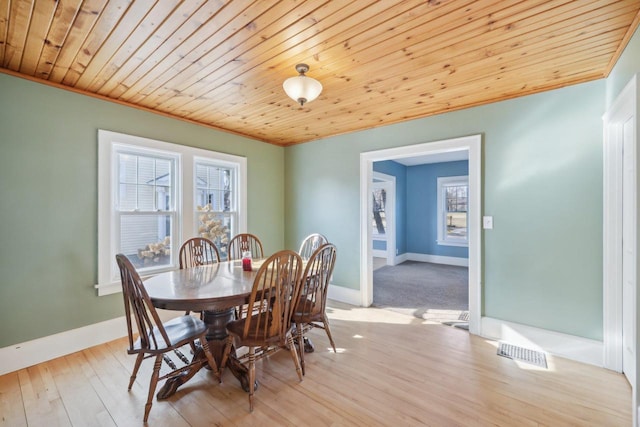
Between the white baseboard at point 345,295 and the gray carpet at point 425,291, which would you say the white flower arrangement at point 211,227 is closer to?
the white baseboard at point 345,295

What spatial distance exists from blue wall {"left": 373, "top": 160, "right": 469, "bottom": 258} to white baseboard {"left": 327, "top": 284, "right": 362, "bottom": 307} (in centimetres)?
344

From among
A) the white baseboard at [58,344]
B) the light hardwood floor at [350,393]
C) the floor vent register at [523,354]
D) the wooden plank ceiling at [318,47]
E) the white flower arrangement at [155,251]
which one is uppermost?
the wooden plank ceiling at [318,47]

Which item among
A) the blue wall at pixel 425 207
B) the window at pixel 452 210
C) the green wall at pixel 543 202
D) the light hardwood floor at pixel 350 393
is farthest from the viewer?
the blue wall at pixel 425 207

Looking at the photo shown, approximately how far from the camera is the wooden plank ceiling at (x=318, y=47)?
1.58 m

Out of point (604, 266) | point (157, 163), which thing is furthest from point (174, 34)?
point (604, 266)

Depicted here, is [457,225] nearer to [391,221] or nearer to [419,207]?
[419,207]

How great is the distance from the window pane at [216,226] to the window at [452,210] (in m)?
5.23

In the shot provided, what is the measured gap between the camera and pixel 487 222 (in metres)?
2.93

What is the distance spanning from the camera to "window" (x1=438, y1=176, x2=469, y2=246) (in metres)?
6.71

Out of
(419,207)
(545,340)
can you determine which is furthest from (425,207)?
(545,340)

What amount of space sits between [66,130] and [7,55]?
67cm

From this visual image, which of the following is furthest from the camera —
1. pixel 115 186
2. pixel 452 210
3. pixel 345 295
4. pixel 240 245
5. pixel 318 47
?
pixel 452 210

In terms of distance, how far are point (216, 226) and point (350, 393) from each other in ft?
8.89

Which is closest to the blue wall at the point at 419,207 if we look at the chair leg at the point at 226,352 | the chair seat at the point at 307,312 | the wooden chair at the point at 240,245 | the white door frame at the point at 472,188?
the white door frame at the point at 472,188
